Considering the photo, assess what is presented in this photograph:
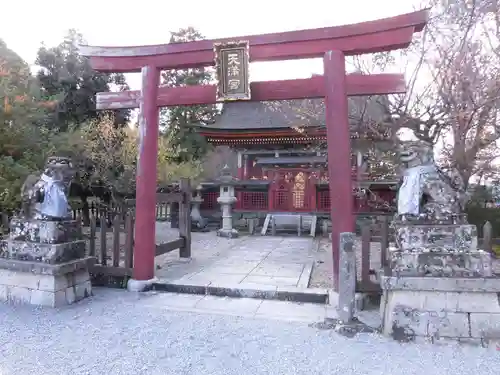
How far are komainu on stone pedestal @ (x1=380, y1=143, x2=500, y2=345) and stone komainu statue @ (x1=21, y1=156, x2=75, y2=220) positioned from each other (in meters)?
4.49

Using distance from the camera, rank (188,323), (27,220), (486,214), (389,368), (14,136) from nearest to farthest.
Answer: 1. (389,368)
2. (188,323)
3. (27,220)
4. (14,136)
5. (486,214)

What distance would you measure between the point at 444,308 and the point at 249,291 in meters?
2.71

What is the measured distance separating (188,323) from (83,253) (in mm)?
2201

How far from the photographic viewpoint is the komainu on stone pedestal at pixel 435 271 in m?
3.68

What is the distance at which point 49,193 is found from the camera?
490 centimetres

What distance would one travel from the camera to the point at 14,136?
685cm

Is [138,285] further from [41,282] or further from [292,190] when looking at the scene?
[292,190]

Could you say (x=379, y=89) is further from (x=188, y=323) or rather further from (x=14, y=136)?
(x=14, y=136)

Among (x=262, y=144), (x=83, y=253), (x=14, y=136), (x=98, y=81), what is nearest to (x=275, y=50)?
(x=83, y=253)

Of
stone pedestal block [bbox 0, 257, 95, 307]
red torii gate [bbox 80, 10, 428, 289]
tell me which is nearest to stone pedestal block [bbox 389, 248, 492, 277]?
red torii gate [bbox 80, 10, 428, 289]

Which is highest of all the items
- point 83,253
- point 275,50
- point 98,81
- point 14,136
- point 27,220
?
point 98,81

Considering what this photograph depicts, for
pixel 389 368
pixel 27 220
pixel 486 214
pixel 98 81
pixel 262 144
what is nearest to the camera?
pixel 389 368

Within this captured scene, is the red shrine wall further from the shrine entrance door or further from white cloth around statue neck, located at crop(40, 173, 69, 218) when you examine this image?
white cloth around statue neck, located at crop(40, 173, 69, 218)

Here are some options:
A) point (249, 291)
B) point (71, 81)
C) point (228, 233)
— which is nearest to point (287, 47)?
point (249, 291)
